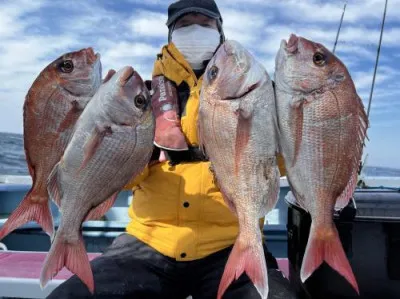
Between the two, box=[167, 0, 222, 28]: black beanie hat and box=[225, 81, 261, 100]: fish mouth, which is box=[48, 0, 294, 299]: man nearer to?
box=[167, 0, 222, 28]: black beanie hat

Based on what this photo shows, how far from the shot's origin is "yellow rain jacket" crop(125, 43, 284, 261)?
9.63 ft

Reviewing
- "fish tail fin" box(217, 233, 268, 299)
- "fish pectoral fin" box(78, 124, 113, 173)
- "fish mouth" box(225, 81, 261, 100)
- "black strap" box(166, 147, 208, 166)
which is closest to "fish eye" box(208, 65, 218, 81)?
"fish mouth" box(225, 81, 261, 100)

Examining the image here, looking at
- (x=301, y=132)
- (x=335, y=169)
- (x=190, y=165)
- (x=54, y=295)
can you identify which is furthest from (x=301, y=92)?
(x=54, y=295)

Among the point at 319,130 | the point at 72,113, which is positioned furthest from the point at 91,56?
the point at 319,130

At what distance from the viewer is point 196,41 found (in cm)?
331

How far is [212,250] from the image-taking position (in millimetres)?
2949

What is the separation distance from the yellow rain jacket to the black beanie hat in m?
0.62

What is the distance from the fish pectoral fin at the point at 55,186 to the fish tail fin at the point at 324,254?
4.00 ft

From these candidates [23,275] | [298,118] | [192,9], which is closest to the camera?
[298,118]

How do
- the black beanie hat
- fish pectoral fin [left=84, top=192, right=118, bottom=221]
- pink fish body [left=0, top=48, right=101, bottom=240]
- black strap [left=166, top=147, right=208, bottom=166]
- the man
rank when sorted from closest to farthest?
pink fish body [left=0, top=48, right=101, bottom=240] < fish pectoral fin [left=84, top=192, right=118, bottom=221] < the man < black strap [left=166, top=147, right=208, bottom=166] < the black beanie hat

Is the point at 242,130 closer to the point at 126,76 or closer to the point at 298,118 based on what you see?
the point at 298,118

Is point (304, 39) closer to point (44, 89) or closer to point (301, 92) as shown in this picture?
point (301, 92)

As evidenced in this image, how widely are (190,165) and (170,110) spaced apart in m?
0.40

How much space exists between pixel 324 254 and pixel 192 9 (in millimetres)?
2021
